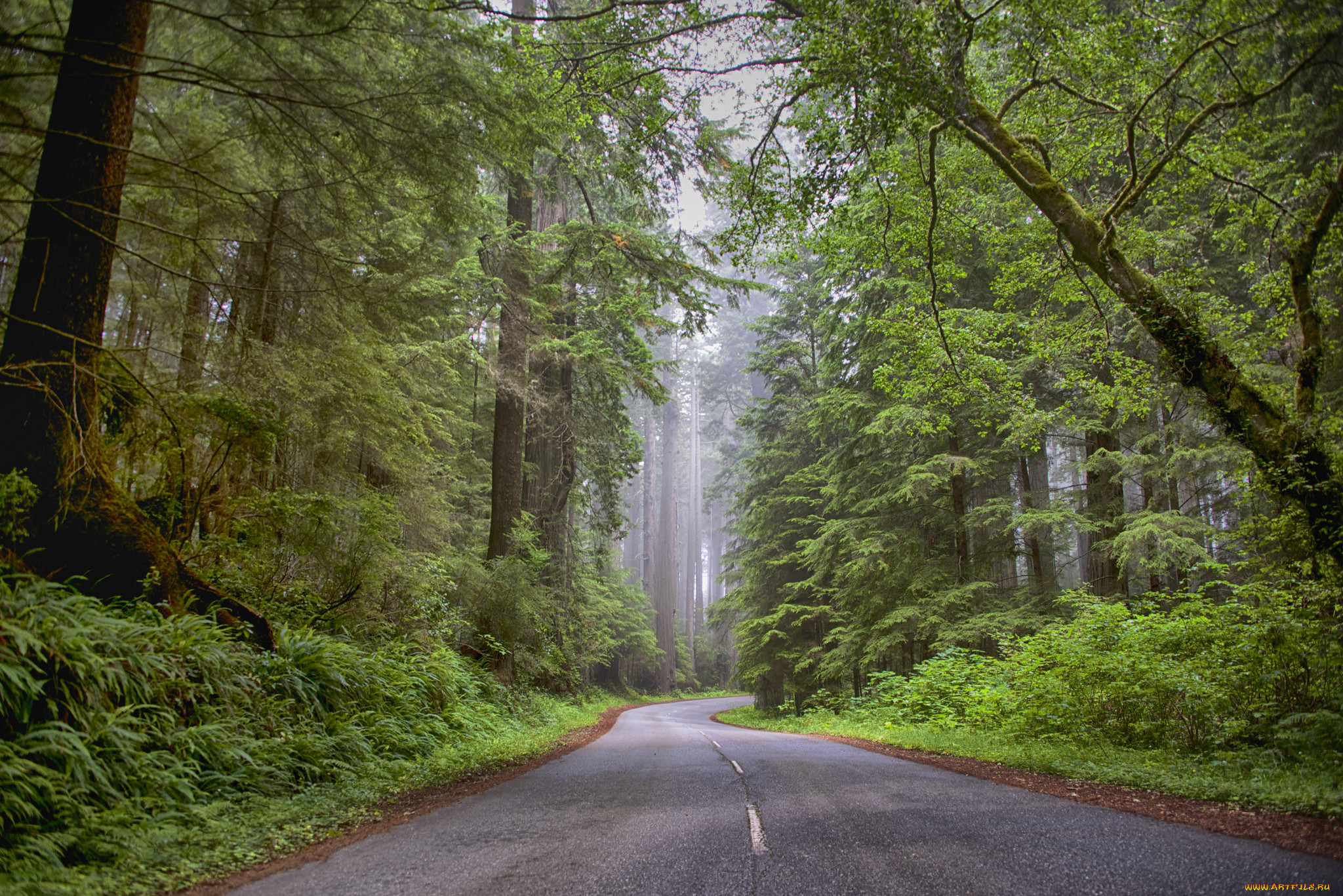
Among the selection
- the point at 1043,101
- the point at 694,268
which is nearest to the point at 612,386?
the point at 694,268

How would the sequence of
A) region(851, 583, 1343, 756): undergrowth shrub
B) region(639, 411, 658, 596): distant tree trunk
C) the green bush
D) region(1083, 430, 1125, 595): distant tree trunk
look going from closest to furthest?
region(851, 583, 1343, 756): undergrowth shrub < the green bush < region(1083, 430, 1125, 595): distant tree trunk < region(639, 411, 658, 596): distant tree trunk

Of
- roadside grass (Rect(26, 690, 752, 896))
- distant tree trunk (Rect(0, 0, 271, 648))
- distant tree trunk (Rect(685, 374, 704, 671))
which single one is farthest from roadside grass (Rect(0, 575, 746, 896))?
distant tree trunk (Rect(685, 374, 704, 671))

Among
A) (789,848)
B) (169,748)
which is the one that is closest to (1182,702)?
(789,848)

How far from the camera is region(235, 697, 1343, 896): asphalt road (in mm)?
2951

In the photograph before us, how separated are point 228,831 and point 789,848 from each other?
356 cm

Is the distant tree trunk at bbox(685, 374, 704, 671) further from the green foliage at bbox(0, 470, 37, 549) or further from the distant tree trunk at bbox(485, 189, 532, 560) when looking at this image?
the green foliage at bbox(0, 470, 37, 549)

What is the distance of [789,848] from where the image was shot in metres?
3.48

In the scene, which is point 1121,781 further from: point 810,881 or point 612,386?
point 612,386

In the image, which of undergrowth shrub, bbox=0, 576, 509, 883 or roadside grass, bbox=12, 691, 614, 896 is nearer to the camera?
roadside grass, bbox=12, 691, 614, 896

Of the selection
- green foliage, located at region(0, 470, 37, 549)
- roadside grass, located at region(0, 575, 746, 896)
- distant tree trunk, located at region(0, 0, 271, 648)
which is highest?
distant tree trunk, located at region(0, 0, 271, 648)

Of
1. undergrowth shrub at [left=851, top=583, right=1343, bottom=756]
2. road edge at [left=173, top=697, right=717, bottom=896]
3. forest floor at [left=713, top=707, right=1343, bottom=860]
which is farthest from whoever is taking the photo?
undergrowth shrub at [left=851, top=583, right=1343, bottom=756]

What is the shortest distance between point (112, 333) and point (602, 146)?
8.85 meters

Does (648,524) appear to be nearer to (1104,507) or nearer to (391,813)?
(1104,507)

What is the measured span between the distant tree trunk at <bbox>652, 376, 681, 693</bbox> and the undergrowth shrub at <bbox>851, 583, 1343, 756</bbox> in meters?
23.3
